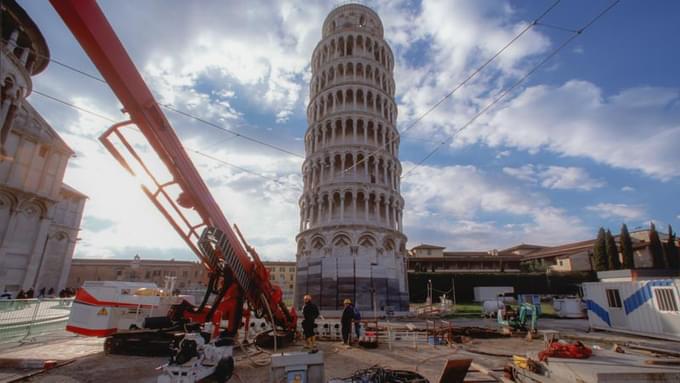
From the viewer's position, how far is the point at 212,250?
11.1 m

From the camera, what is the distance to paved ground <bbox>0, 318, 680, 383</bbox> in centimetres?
859

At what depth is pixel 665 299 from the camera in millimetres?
15734

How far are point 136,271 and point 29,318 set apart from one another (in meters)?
71.9

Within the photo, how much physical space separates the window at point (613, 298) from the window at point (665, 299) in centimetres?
211

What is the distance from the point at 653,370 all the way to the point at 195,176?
40.7ft

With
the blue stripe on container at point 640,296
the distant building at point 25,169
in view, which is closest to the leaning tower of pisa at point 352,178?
the blue stripe on container at point 640,296

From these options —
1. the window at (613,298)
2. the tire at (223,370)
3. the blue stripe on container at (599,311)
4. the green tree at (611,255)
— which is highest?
the green tree at (611,255)

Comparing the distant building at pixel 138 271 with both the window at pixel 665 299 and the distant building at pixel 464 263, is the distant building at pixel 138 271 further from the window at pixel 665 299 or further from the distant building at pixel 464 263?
the window at pixel 665 299

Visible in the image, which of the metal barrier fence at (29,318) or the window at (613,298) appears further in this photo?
the window at (613,298)

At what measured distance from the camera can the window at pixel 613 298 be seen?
1822 centimetres

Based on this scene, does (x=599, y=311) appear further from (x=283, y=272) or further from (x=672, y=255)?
(x=283, y=272)

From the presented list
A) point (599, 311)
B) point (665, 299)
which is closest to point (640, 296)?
point (665, 299)

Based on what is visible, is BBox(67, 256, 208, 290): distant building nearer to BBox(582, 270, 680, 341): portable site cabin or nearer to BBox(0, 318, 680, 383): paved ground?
BBox(0, 318, 680, 383): paved ground

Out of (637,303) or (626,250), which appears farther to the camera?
(626,250)
